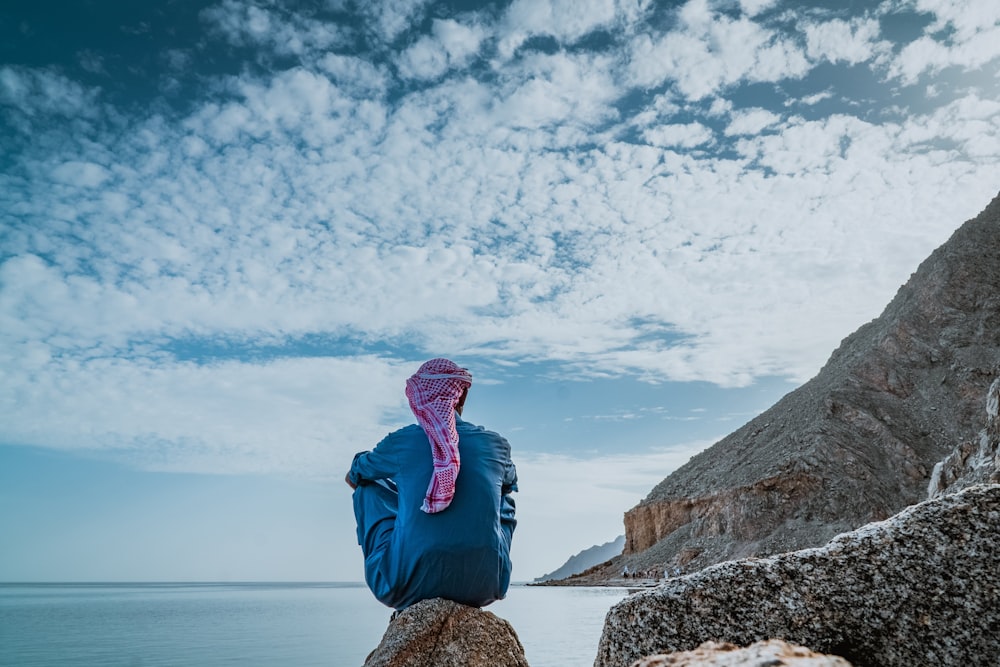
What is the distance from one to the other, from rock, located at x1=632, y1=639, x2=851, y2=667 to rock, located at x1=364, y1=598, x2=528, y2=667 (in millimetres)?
2588

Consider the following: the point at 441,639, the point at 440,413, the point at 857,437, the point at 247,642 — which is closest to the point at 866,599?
the point at 441,639

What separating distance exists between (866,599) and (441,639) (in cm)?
243

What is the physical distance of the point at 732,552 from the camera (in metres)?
49.1

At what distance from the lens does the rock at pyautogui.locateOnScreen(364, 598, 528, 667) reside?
385 cm

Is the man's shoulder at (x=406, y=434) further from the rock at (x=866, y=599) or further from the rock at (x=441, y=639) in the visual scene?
the rock at (x=866, y=599)

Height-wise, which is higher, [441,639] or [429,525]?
[429,525]

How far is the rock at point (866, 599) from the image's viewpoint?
6.66 ft

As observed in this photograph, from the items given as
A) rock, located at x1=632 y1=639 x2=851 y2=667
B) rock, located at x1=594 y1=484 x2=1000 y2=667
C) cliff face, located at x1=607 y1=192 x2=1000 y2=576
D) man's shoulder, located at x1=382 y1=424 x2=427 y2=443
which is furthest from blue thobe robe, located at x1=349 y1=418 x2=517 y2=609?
cliff face, located at x1=607 y1=192 x2=1000 y2=576

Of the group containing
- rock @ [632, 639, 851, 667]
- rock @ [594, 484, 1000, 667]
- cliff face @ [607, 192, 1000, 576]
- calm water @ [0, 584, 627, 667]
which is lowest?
rock @ [632, 639, 851, 667]

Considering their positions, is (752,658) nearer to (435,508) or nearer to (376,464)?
(435,508)

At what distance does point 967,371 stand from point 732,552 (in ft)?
72.1

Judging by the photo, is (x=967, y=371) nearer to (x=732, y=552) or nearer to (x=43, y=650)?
(x=732, y=552)

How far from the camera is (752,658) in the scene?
1.39 m

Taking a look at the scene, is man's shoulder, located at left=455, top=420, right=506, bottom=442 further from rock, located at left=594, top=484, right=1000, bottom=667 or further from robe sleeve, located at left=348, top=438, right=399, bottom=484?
rock, located at left=594, top=484, right=1000, bottom=667
